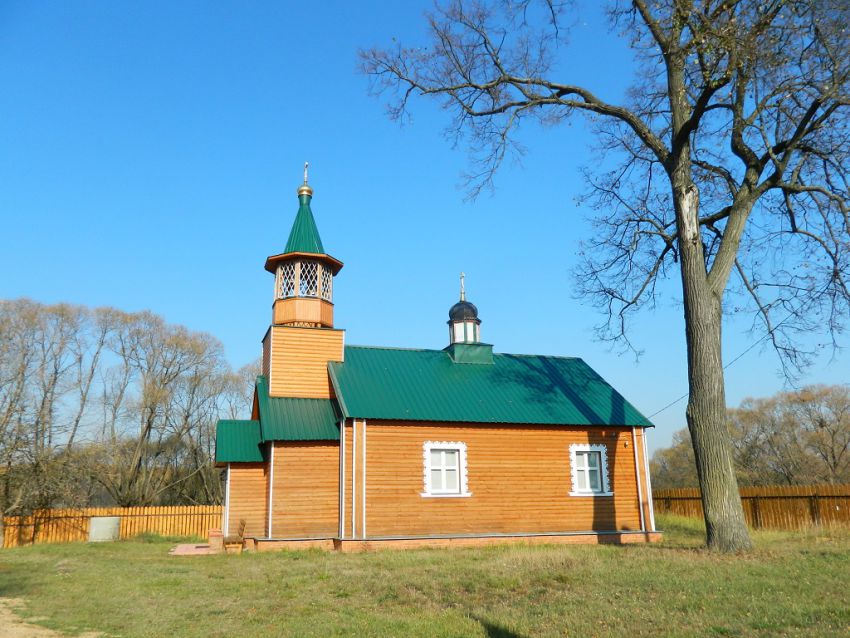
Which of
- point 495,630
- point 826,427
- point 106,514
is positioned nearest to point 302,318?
point 106,514

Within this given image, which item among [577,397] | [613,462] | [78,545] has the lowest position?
[78,545]

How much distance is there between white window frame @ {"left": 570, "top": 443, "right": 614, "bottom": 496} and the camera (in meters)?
20.8

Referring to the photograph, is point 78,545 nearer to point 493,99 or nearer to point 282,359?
point 282,359

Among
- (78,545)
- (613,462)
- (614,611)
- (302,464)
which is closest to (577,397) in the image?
(613,462)

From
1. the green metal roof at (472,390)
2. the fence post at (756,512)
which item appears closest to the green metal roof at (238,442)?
the green metal roof at (472,390)

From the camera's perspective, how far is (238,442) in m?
20.2

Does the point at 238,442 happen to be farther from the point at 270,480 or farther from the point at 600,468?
the point at 600,468

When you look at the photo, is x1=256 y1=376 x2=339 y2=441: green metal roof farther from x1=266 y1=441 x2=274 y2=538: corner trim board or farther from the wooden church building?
x1=266 y1=441 x2=274 y2=538: corner trim board

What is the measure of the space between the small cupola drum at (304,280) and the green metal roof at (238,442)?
377 cm

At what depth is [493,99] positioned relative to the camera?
1540cm

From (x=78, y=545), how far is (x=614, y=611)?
20.7 metres

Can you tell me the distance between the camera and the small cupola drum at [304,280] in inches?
893

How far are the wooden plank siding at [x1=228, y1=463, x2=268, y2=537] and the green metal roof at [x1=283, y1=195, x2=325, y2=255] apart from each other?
7.34 m

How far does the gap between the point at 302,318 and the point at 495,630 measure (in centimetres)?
1599
